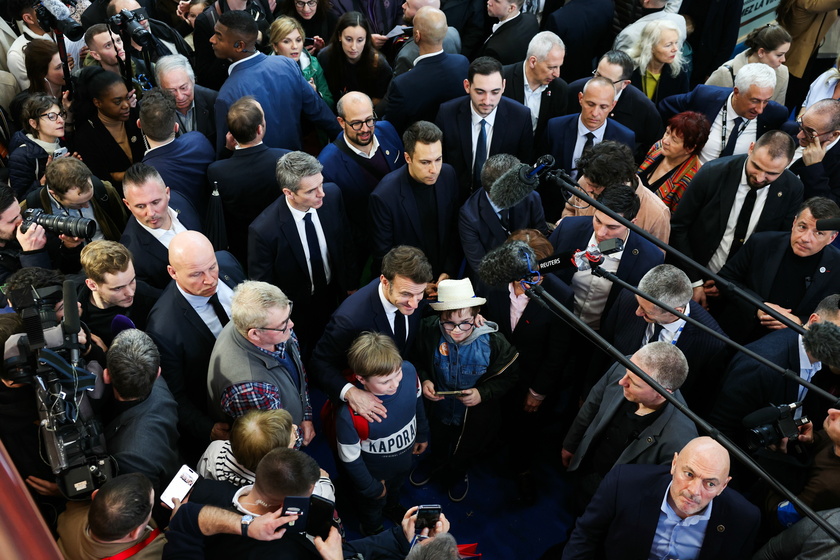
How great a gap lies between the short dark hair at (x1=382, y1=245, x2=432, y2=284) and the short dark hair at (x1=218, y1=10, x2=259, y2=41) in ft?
7.15

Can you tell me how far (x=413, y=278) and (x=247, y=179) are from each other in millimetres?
1421

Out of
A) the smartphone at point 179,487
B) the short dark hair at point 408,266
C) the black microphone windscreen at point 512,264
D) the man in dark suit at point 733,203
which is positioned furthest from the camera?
the man in dark suit at point 733,203

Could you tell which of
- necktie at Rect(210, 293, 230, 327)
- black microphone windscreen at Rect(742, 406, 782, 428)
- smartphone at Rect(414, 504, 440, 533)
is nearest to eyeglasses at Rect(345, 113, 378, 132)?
necktie at Rect(210, 293, 230, 327)

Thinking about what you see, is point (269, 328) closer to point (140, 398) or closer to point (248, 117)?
point (140, 398)

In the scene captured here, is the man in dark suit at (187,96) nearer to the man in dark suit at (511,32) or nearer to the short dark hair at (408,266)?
the short dark hair at (408,266)

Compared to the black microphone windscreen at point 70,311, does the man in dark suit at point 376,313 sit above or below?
below

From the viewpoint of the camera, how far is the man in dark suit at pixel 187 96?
15.1ft

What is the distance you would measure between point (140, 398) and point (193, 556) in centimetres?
72

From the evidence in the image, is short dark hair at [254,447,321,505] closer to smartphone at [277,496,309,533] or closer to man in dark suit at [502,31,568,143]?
smartphone at [277,496,309,533]

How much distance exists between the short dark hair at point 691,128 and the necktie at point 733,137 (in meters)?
0.38

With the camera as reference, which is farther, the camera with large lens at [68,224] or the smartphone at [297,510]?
the camera with large lens at [68,224]

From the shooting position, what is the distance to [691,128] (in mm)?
4324

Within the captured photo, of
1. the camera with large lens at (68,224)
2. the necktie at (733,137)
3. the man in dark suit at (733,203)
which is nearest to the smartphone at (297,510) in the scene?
the camera with large lens at (68,224)

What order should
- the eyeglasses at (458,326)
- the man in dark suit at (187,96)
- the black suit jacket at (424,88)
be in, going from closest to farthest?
the eyeglasses at (458,326) < the man in dark suit at (187,96) < the black suit jacket at (424,88)
